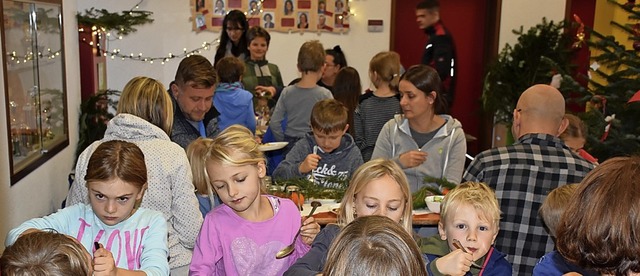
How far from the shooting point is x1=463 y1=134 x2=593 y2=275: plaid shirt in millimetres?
3369

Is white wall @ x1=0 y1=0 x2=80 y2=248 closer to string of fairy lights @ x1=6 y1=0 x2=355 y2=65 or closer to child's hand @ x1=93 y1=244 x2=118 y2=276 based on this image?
string of fairy lights @ x1=6 y1=0 x2=355 y2=65

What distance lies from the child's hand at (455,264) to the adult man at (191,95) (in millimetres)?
2232

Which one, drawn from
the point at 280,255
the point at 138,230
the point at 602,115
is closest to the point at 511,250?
the point at 280,255

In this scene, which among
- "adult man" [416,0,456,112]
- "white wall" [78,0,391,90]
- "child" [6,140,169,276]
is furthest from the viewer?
"white wall" [78,0,391,90]

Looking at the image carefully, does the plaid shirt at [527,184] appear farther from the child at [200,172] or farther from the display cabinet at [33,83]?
the display cabinet at [33,83]

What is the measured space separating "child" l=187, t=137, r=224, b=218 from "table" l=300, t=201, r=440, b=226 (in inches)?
22.6

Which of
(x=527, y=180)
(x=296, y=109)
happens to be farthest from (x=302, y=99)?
(x=527, y=180)

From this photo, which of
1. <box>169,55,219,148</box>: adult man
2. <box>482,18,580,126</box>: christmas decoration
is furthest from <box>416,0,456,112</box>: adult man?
<box>169,55,219,148</box>: adult man

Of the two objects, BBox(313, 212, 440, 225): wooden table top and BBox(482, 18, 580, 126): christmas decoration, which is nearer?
BBox(313, 212, 440, 225): wooden table top

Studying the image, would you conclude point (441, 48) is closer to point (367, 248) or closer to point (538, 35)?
point (538, 35)

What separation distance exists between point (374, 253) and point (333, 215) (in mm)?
2173

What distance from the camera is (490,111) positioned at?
924 cm

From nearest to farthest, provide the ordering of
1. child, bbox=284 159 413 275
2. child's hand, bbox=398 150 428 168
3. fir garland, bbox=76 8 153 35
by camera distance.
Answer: child, bbox=284 159 413 275
child's hand, bbox=398 150 428 168
fir garland, bbox=76 8 153 35

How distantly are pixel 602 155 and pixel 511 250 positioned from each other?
10.4 feet
